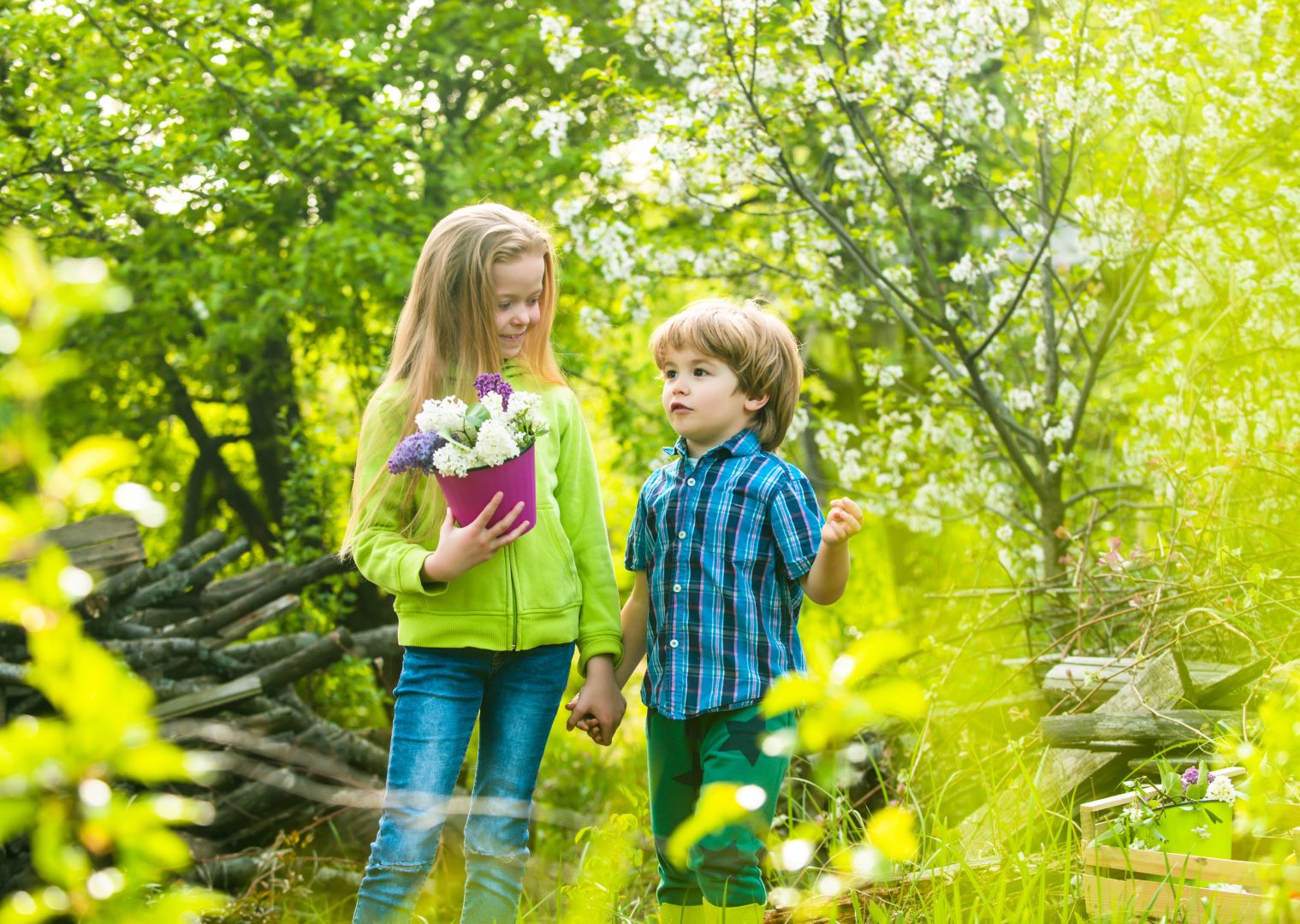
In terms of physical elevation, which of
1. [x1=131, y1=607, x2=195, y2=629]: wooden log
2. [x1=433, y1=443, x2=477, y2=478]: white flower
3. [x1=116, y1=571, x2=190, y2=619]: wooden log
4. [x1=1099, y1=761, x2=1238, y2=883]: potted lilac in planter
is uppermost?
[x1=433, y1=443, x2=477, y2=478]: white flower

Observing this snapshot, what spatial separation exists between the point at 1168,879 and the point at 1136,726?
587 mm

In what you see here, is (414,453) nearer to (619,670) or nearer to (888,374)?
(619,670)

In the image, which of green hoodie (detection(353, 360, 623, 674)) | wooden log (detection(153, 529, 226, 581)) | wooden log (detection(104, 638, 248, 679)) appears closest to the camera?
green hoodie (detection(353, 360, 623, 674))

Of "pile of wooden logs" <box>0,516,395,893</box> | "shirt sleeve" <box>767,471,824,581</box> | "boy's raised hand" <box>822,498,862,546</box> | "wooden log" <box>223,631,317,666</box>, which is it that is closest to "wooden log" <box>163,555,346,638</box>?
"pile of wooden logs" <box>0,516,395,893</box>

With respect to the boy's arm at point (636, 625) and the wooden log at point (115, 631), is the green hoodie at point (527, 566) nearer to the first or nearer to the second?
the boy's arm at point (636, 625)

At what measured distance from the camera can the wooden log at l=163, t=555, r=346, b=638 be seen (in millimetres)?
4297

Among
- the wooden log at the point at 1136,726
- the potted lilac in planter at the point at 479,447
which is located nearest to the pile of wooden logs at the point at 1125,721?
the wooden log at the point at 1136,726

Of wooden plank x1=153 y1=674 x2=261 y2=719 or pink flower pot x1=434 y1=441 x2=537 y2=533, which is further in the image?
wooden plank x1=153 y1=674 x2=261 y2=719

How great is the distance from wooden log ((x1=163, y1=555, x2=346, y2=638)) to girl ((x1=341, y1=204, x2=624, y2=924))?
2.02 m

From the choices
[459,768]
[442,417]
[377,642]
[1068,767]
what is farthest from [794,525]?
[377,642]

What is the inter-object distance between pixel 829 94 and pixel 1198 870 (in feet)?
9.75

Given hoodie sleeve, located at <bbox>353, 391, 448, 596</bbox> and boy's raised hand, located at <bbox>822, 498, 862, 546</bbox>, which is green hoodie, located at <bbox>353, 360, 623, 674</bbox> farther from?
boy's raised hand, located at <bbox>822, 498, 862, 546</bbox>

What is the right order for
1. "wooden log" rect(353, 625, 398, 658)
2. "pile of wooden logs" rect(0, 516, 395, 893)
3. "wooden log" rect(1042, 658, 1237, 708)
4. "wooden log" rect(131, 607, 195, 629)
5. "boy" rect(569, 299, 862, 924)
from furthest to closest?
1. "wooden log" rect(353, 625, 398, 658)
2. "wooden log" rect(131, 607, 195, 629)
3. "pile of wooden logs" rect(0, 516, 395, 893)
4. "wooden log" rect(1042, 658, 1237, 708)
5. "boy" rect(569, 299, 862, 924)

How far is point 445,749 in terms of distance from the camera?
223 cm
